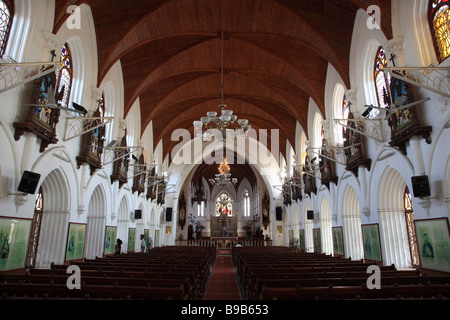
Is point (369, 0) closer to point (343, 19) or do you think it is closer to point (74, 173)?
point (343, 19)

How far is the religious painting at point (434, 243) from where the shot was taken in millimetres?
7293

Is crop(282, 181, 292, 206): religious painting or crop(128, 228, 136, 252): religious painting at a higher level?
crop(282, 181, 292, 206): religious painting

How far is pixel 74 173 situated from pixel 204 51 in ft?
30.4

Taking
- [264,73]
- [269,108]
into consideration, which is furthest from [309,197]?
[264,73]

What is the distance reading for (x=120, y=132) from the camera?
15117 millimetres

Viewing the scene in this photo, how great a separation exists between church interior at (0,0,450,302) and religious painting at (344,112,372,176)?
98 millimetres

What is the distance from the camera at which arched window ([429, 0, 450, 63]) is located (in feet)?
25.0

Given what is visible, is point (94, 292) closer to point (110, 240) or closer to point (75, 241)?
point (75, 241)

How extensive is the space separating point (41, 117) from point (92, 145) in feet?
10.9

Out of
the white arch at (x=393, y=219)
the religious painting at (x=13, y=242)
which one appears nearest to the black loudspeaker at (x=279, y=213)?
the white arch at (x=393, y=219)

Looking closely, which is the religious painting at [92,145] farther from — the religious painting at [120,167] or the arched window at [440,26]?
the arched window at [440,26]

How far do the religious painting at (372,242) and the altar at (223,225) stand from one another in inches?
1198

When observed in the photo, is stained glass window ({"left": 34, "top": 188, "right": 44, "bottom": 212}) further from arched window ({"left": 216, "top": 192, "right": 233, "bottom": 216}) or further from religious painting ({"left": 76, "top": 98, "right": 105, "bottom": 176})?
arched window ({"left": 216, "top": 192, "right": 233, "bottom": 216})

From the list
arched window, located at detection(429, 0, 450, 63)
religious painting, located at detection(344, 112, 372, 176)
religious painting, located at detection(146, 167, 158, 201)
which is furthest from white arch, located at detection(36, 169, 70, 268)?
arched window, located at detection(429, 0, 450, 63)
